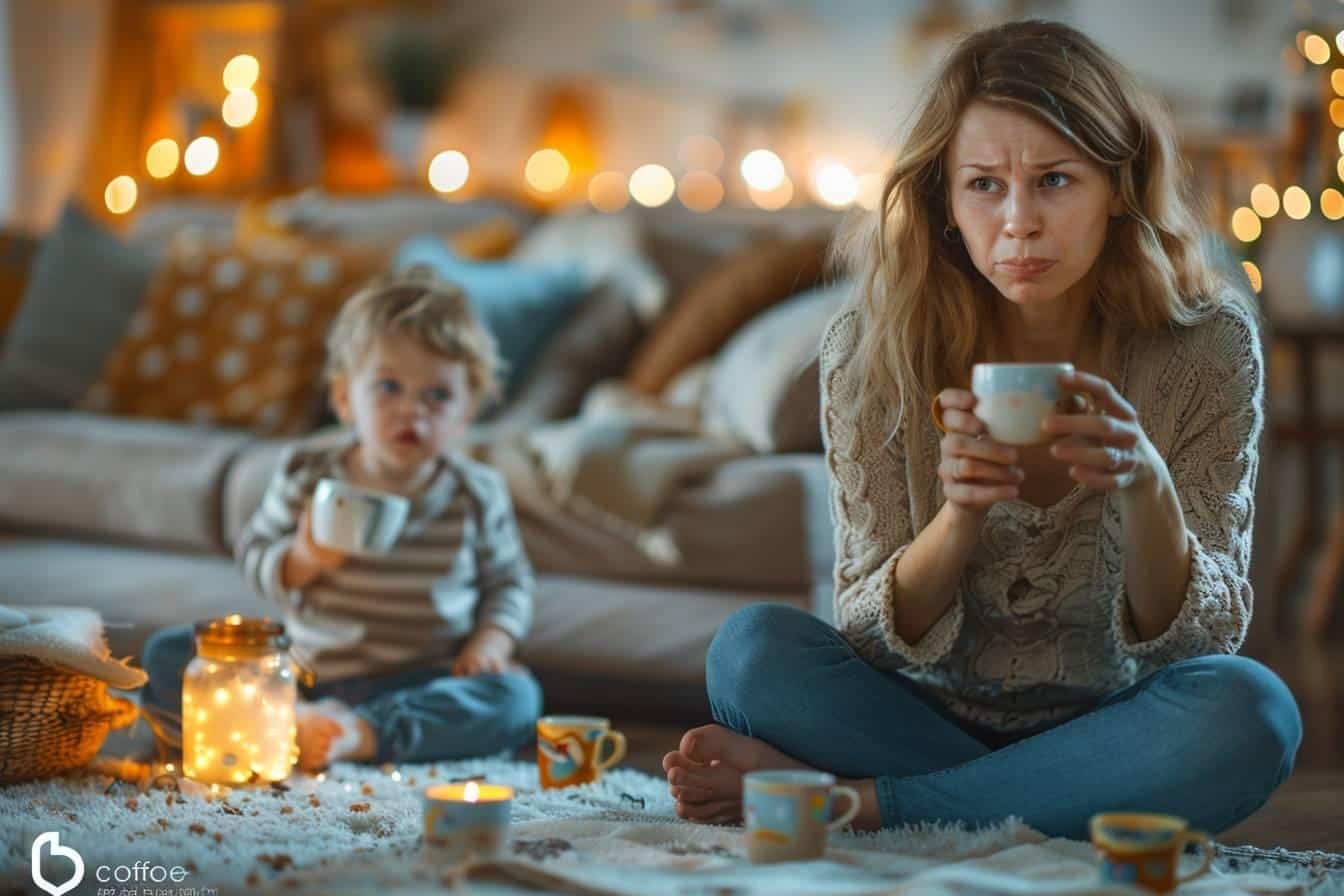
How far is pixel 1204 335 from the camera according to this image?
5.18 feet

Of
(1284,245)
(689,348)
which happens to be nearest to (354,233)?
(689,348)

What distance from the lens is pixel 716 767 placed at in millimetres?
1564

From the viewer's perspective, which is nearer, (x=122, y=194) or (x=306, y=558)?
(x=306, y=558)

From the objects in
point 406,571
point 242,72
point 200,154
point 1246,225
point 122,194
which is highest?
point 242,72

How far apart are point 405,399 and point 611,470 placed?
1.51ft

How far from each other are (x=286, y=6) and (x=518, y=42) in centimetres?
74

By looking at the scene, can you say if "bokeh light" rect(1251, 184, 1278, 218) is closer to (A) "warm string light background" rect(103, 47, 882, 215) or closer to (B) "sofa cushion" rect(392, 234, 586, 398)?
(A) "warm string light background" rect(103, 47, 882, 215)

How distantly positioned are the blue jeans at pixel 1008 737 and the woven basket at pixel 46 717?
27.1 inches

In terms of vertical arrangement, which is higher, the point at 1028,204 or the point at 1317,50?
the point at 1317,50

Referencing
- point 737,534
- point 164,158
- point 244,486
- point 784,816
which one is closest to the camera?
point 784,816

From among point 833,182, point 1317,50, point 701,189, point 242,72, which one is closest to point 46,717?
point 1317,50

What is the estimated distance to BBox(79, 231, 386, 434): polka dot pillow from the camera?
3.05 meters

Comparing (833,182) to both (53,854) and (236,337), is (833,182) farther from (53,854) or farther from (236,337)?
(53,854)

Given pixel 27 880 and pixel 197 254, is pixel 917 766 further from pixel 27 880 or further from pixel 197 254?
pixel 197 254
